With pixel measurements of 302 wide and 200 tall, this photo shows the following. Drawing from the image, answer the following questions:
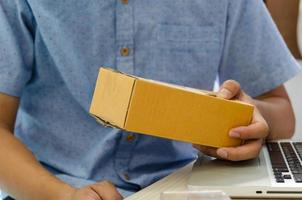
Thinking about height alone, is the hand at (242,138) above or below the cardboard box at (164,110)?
below

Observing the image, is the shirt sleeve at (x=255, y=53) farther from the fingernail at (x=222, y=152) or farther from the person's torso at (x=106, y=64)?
the fingernail at (x=222, y=152)

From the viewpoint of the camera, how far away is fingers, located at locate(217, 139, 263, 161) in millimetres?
651

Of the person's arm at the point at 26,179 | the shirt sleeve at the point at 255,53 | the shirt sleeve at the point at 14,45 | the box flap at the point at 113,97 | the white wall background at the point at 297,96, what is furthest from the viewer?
the white wall background at the point at 297,96

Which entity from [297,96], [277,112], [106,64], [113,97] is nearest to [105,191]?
[113,97]

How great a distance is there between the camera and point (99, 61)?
2.63 feet

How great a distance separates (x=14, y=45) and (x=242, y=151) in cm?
42

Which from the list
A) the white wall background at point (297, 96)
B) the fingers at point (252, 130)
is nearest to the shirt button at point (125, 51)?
the fingers at point (252, 130)

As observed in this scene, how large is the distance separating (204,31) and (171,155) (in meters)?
0.24

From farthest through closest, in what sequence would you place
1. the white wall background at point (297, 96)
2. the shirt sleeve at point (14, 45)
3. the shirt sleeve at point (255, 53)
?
1. the white wall background at point (297, 96)
2. the shirt sleeve at point (255, 53)
3. the shirt sleeve at point (14, 45)

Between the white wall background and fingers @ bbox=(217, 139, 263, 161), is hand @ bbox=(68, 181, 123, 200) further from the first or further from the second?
the white wall background

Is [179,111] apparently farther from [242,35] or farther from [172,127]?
[242,35]

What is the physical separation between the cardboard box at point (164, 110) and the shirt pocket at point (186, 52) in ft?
0.69

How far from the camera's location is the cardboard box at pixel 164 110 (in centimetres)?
54

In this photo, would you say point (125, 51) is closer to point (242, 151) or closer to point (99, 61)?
point (99, 61)
